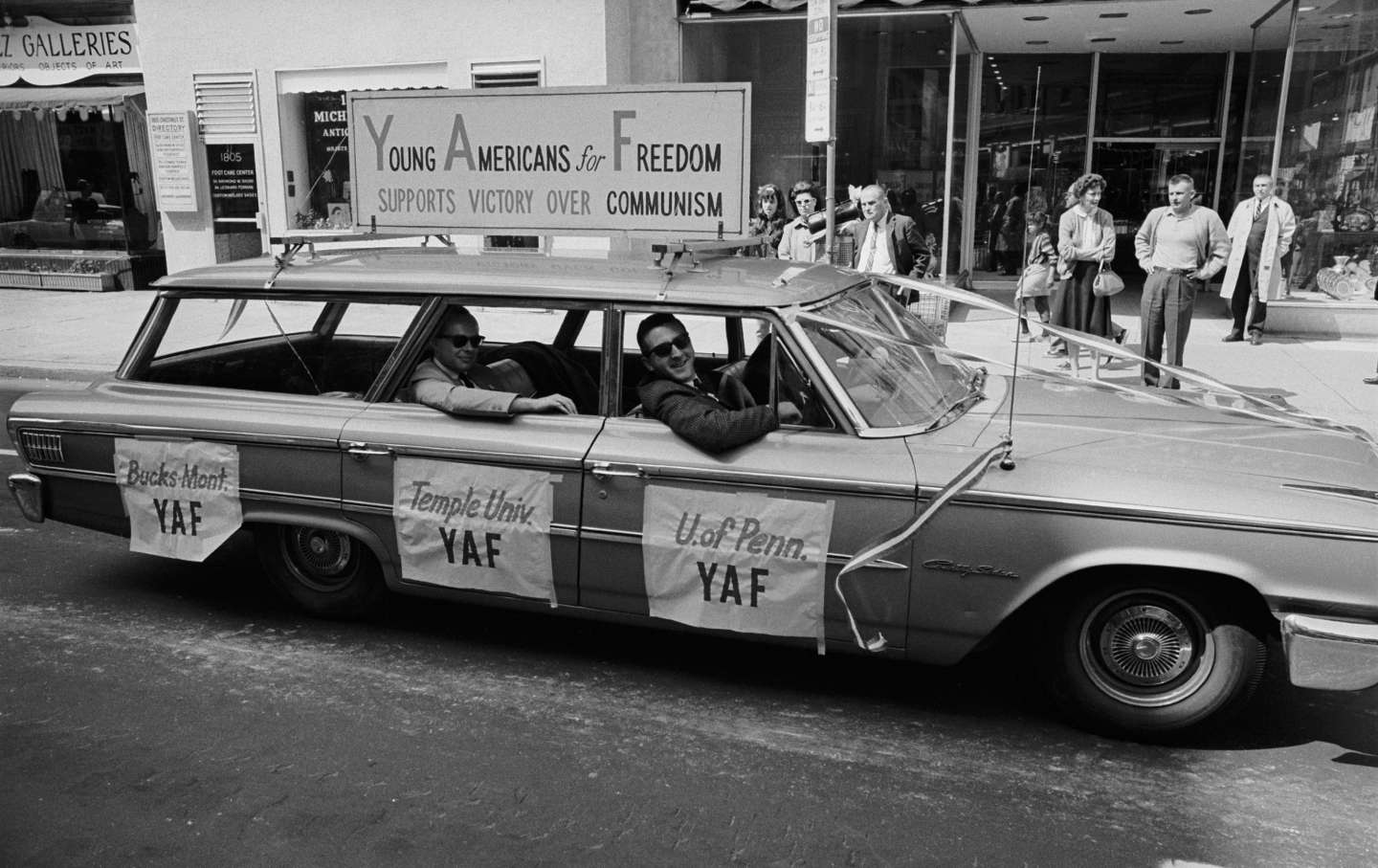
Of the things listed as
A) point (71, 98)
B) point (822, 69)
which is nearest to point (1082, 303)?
point (822, 69)

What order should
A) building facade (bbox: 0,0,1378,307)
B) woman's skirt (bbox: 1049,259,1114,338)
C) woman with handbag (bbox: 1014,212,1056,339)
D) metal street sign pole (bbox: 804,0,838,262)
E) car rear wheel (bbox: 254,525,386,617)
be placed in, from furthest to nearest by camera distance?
building facade (bbox: 0,0,1378,307) < woman with handbag (bbox: 1014,212,1056,339) < woman's skirt (bbox: 1049,259,1114,338) < metal street sign pole (bbox: 804,0,838,262) < car rear wheel (bbox: 254,525,386,617)

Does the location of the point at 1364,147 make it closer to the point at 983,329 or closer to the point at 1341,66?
the point at 1341,66

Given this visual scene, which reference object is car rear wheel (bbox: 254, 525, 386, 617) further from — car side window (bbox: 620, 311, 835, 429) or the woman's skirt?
the woman's skirt

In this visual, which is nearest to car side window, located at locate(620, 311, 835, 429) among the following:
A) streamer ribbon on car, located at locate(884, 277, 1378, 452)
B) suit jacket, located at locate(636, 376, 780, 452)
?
suit jacket, located at locate(636, 376, 780, 452)

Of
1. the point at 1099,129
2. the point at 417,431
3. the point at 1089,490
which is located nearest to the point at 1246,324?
the point at 1099,129

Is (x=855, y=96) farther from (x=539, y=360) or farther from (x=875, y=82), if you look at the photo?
(x=539, y=360)

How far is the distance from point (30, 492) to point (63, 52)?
52.6 feet

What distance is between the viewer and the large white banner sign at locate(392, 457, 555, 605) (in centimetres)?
419

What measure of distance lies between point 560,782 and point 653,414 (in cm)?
139

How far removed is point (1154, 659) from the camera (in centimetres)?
368

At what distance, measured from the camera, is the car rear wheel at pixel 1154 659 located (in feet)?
11.8

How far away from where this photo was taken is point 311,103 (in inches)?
602

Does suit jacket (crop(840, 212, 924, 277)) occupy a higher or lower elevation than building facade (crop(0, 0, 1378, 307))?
lower

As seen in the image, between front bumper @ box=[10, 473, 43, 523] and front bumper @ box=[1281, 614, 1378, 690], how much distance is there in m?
5.05
